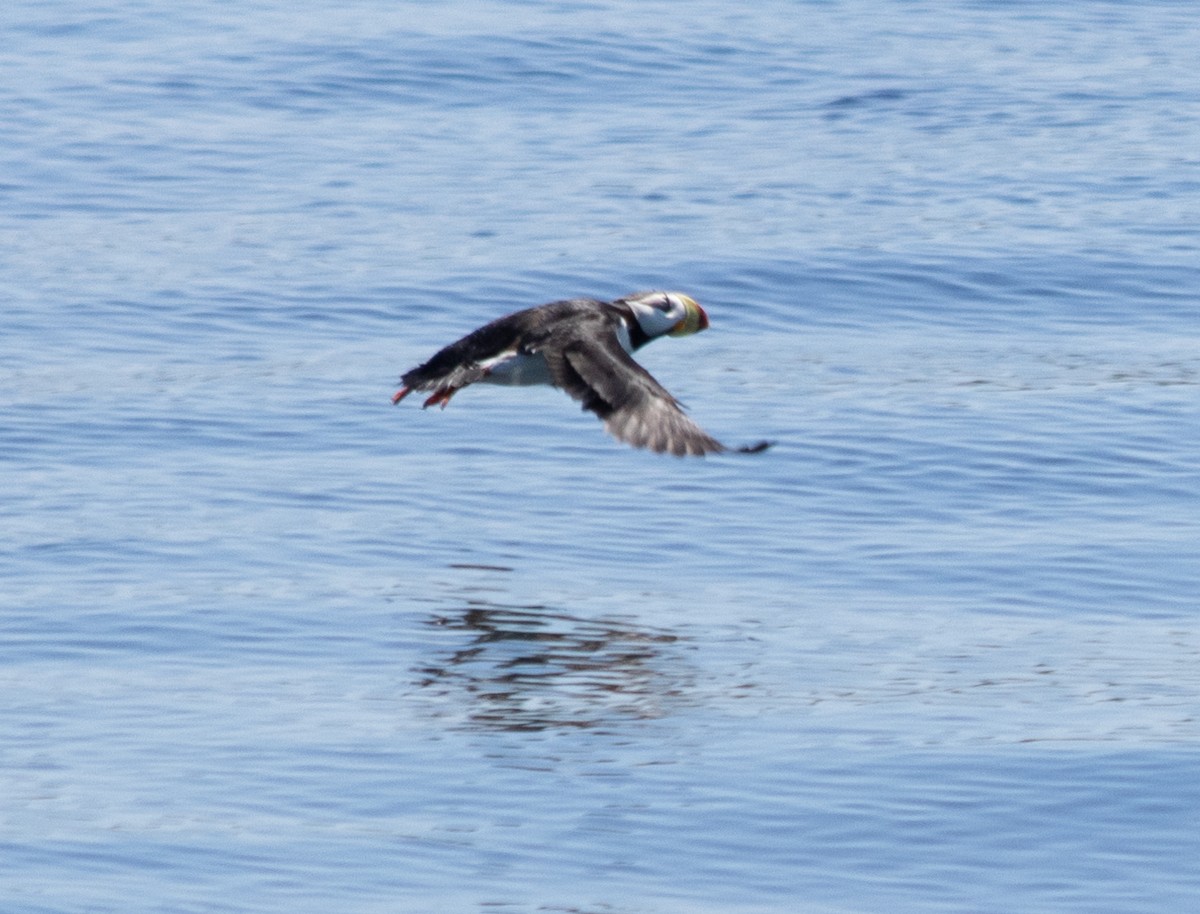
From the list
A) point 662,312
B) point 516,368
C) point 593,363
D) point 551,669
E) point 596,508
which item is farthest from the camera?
point 596,508

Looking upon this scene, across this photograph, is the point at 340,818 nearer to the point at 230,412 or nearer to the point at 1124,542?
the point at 1124,542

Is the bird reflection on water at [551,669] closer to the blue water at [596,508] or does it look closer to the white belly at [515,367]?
the blue water at [596,508]

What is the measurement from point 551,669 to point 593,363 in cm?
133

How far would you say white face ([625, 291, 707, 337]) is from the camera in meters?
11.8

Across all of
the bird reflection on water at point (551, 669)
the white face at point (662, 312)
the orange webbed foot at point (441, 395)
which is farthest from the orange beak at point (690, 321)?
the bird reflection on water at point (551, 669)

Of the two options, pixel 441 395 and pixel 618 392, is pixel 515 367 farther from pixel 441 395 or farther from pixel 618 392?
pixel 618 392

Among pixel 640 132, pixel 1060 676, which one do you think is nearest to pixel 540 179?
pixel 640 132

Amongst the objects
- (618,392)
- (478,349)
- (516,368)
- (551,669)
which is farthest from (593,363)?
(551,669)

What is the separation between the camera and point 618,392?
9.93 metres

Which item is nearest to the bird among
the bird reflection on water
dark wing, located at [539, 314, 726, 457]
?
dark wing, located at [539, 314, 726, 457]

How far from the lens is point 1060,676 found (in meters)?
9.90

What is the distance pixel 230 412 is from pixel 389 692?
496 centimetres

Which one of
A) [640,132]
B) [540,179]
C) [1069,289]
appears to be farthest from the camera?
[640,132]

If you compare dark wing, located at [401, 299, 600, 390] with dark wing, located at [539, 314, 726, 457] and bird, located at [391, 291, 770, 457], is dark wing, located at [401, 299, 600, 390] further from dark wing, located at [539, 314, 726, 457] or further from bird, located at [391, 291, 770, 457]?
dark wing, located at [539, 314, 726, 457]
